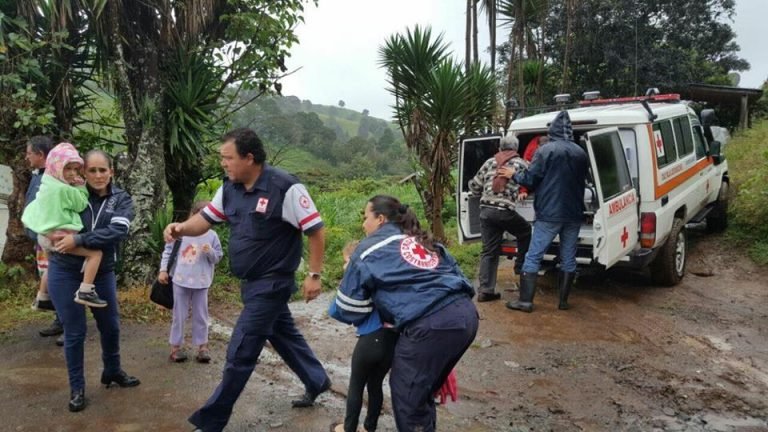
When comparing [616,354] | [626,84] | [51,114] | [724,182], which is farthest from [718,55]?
[51,114]

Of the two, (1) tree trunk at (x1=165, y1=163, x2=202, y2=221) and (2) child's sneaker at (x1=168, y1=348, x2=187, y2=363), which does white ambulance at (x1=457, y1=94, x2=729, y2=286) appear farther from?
(2) child's sneaker at (x1=168, y1=348, x2=187, y2=363)

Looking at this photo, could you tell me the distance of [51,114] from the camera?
568cm

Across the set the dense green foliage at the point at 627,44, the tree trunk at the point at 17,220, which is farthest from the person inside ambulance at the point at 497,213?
the dense green foliage at the point at 627,44

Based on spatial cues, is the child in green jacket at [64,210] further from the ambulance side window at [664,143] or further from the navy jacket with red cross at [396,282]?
the ambulance side window at [664,143]

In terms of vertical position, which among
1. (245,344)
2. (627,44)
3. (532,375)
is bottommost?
(532,375)

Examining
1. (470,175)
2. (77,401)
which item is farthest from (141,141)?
(470,175)

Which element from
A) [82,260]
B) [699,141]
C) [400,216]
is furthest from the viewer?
[699,141]

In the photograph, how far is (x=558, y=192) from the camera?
5555 mm

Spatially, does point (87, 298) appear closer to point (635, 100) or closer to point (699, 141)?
point (635, 100)

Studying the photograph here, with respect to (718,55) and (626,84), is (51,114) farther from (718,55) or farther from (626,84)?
(718,55)

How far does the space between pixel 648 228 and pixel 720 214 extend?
11.9ft

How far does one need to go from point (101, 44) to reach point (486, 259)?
464cm

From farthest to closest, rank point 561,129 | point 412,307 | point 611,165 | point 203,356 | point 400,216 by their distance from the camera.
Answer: point 561,129 < point 611,165 < point 203,356 < point 400,216 < point 412,307

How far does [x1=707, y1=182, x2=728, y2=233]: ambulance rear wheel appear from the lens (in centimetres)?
843
